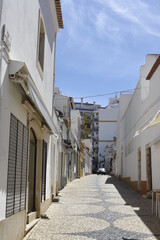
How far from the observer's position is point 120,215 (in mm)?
10133

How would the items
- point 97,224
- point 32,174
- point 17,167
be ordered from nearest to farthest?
point 17,167 → point 97,224 → point 32,174

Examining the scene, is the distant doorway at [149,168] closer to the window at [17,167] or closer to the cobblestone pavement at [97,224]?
the cobblestone pavement at [97,224]

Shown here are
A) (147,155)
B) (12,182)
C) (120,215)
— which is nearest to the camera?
(12,182)

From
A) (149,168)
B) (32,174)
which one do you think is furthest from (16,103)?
(149,168)

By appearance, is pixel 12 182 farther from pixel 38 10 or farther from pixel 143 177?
pixel 143 177

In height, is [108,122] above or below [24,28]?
above

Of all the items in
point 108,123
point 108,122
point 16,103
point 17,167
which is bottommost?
point 17,167

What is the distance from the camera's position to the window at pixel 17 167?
5625 mm

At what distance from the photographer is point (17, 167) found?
6.24 m

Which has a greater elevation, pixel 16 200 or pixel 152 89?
pixel 152 89

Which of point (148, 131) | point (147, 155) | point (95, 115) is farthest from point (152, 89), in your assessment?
point (95, 115)

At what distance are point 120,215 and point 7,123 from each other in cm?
622

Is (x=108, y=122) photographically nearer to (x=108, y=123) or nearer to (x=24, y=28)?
(x=108, y=123)

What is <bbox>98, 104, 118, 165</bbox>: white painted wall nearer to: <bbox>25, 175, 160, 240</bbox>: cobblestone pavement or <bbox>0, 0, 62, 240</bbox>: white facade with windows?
<bbox>25, 175, 160, 240</bbox>: cobblestone pavement
